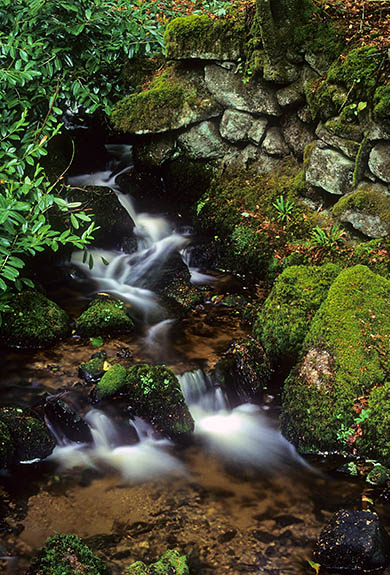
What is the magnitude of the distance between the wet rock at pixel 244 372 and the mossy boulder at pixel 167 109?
4.32 m

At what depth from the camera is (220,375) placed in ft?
19.2

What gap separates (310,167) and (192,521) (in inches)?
209

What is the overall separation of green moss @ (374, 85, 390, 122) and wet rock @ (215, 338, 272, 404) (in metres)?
3.30

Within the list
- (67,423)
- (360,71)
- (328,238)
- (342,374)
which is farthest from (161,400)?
(360,71)

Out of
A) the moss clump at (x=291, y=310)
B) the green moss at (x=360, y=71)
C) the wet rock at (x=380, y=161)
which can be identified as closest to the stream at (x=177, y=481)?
the moss clump at (x=291, y=310)

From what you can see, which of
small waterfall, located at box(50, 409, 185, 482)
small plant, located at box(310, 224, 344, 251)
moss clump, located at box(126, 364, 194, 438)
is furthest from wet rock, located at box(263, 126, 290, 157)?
small waterfall, located at box(50, 409, 185, 482)

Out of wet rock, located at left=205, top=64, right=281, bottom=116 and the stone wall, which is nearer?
the stone wall

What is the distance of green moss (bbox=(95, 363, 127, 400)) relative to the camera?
552cm

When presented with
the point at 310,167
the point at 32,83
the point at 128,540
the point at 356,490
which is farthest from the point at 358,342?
the point at 32,83

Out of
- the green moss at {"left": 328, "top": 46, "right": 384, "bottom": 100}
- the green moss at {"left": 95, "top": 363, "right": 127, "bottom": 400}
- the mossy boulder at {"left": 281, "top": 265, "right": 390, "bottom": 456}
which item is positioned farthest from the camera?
the green moss at {"left": 328, "top": 46, "right": 384, "bottom": 100}

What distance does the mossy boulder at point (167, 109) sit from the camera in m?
8.71

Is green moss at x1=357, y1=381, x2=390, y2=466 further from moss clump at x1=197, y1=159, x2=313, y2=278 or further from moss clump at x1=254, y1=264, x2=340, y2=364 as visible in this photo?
moss clump at x1=197, y1=159, x2=313, y2=278

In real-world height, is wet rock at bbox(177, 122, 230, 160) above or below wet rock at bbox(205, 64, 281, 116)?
below

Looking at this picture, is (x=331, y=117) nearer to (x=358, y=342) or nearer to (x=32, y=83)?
(x=358, y=342)
